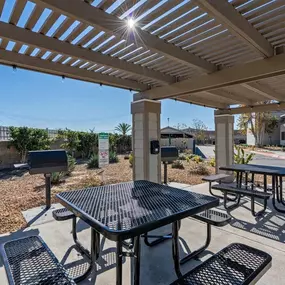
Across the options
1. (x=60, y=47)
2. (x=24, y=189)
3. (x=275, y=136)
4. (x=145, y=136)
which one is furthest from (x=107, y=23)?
(x=275, y=136)

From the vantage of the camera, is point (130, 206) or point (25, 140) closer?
point (130, 206)

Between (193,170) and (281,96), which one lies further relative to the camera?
(193,170)

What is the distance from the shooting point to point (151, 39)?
241 cm

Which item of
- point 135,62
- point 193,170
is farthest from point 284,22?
point 193,170

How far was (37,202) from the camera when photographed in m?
4.53

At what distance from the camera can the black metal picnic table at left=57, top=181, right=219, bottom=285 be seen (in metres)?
1.42

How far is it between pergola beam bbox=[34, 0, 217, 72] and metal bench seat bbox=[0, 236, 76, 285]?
6.68 ft

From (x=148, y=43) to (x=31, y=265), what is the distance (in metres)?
2.39

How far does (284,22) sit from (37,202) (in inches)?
201

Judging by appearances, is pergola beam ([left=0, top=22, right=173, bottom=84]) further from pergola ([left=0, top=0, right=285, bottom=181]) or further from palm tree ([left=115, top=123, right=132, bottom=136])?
palm tree ([left=115, top=123, right=132, bottom=136])

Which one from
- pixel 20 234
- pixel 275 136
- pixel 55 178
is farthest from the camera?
pixel 275 136

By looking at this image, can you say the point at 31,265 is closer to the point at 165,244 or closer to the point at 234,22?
the point at 165,244

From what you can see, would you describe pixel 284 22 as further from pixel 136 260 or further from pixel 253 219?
pixel 253 219

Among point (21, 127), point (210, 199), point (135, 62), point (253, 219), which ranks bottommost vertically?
point (253, 219)
